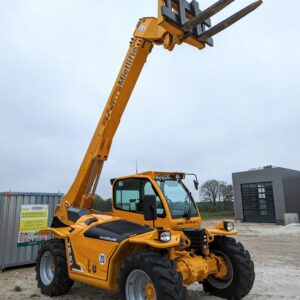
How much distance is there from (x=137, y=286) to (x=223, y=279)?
1.94 metres

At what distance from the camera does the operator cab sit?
5.97 metres

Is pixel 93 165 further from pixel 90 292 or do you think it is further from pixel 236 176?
pixel 236 176

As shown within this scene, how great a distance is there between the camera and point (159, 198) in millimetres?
6039

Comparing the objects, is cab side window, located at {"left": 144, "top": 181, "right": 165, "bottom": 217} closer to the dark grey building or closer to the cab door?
the cab door

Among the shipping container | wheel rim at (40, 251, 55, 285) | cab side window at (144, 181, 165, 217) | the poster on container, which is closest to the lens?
cab side window at (144, 181, 165, 217)

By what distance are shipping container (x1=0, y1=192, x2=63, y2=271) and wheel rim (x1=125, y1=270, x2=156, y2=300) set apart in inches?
216

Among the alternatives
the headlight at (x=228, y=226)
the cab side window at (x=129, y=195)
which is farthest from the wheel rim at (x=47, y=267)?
the headlight at (x=228, y=226)

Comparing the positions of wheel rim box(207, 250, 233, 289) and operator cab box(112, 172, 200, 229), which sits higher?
operator cab box(112, 172, 200, 229)

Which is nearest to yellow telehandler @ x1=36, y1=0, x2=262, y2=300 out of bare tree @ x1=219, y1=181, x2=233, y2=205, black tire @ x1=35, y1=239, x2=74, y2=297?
black tire @ x1=35, y1=239, x2=74, y2=297

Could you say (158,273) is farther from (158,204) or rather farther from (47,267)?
(47,267)

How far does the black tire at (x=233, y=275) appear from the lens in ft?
19.6

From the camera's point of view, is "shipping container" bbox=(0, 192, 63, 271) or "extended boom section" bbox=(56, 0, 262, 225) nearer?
"extended boom section" bbox=(56, 0, 262, 225)

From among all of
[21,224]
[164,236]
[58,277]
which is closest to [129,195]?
[164,236]

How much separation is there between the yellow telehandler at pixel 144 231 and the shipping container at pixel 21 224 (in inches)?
104
